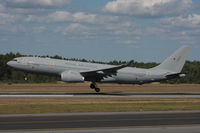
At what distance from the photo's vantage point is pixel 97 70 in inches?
1970

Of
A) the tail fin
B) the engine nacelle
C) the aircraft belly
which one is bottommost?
the aircraft belly

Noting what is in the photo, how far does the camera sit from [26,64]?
49719 mm

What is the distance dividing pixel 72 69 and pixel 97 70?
360 centimetres

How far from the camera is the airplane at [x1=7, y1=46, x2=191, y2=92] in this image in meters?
49.5

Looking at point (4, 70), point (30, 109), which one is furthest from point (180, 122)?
point (4, 70)

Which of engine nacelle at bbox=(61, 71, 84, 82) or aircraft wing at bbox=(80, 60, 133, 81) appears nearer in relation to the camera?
engine nacelle at bbox=(61, 71, 84, 82)

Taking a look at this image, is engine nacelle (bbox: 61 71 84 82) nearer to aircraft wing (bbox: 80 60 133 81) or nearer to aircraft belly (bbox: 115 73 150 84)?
aircraft wing (bbox: 80 60 133 81)

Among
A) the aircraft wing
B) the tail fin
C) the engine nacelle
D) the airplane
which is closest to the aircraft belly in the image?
the airplane

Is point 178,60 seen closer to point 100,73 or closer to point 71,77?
point 100,73

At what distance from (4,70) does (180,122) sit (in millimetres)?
100118

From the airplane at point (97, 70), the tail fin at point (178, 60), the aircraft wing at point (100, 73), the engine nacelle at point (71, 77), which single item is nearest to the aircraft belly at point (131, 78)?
the airplane at point (97, 70)

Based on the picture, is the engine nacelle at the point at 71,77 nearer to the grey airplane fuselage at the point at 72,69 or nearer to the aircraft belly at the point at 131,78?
the grey airplane fuselage at the point at 72,69

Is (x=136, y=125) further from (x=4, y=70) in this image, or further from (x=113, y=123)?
(x=4, y=70)

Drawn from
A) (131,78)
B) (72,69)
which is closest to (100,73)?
(72,69)
